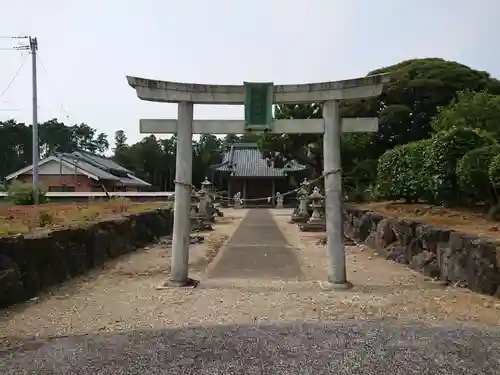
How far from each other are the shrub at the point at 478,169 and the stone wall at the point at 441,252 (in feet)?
5.20

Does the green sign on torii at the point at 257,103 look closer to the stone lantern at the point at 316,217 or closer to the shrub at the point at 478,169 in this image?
the shrub at the point at 478,169

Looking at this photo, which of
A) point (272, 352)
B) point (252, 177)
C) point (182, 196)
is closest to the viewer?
point (272, 352)

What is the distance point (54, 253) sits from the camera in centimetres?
674

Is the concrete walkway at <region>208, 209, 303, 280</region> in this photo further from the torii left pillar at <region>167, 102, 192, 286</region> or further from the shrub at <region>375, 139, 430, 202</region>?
the shrub at <region>375, 139, 430, 202</region>

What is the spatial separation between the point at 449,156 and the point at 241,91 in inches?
231

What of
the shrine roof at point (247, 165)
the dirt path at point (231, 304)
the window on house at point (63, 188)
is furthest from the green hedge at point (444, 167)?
the window on house at point (63, 188)

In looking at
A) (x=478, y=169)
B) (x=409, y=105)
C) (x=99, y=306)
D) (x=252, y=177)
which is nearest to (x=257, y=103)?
(x=99, y=306)

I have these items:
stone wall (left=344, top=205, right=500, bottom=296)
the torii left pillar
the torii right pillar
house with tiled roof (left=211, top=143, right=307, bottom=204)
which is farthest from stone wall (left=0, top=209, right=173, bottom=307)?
house with tiled roof (left=211, top=143, right=307, bottom=204)

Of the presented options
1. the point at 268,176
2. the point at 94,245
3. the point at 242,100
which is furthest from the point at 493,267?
the point at 268,176

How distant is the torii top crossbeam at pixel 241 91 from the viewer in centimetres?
643

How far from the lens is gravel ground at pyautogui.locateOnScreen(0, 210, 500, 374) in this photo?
139 inches

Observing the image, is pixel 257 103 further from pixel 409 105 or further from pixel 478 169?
pixel 409 105

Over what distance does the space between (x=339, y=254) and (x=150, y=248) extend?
6.17 metres

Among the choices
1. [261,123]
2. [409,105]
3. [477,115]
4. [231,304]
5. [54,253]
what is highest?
[409,105]
